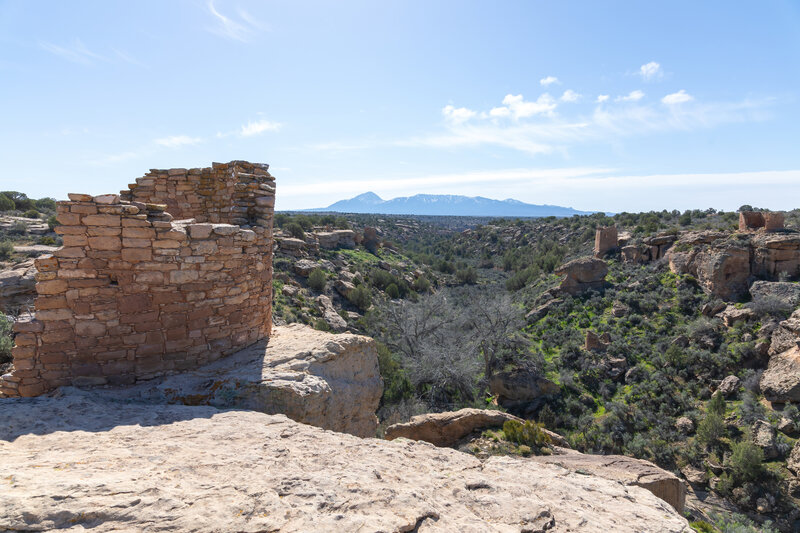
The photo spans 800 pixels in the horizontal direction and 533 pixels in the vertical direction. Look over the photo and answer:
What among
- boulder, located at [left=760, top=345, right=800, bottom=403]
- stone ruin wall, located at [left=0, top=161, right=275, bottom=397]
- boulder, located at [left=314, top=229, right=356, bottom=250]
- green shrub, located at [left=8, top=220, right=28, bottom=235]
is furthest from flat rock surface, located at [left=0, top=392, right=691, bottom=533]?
boulder, located at [left=314, top=229, right=356, bottom=250]

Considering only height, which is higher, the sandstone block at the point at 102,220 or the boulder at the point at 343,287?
the sandstone block at the point at 102,220

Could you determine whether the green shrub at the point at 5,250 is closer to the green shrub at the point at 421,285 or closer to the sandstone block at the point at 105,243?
the sandstone block at the point at 105,243

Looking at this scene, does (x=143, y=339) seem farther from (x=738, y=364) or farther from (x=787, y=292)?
(x=787, y=292)

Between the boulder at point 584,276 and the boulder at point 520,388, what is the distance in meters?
11.4

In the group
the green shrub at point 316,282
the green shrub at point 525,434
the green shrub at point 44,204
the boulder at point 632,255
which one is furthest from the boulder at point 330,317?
the green shrub at point 44,204

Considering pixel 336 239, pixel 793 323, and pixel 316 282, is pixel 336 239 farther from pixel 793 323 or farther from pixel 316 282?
pixel 793 323

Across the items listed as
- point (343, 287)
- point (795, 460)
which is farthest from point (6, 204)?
point (795, 460)

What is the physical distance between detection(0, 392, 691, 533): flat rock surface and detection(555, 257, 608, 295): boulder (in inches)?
979

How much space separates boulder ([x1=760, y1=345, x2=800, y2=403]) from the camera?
521 inches

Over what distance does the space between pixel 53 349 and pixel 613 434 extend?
15.7 m

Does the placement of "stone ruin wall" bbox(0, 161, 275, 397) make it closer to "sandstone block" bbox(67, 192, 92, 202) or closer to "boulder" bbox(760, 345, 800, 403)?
"sandstone block" bbox(67, 192, 92, 202)

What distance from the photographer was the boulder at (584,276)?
26.6 meters

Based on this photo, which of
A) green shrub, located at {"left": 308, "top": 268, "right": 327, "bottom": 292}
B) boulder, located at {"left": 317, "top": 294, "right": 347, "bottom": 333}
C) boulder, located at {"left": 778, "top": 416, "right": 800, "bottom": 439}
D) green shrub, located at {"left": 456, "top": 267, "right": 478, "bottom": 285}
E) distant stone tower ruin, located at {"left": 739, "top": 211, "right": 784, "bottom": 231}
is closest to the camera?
boulder, located at {"left": 778, "top": 416, "right": 800, "bottom": 439}

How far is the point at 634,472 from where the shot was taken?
4.98m
